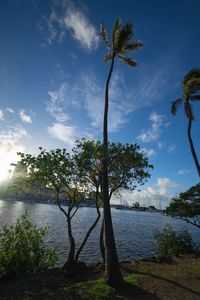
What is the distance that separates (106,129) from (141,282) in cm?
1065

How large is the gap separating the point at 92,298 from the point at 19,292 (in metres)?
5.06

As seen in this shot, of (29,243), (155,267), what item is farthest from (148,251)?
(29,243)

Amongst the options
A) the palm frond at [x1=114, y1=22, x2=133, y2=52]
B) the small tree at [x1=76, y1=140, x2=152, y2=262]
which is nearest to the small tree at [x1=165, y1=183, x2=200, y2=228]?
the small tree at [x1=76, y1=140, x2=152, y2=262]

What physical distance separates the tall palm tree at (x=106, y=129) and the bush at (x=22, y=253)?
7.01 m

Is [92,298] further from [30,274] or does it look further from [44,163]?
[44,163]

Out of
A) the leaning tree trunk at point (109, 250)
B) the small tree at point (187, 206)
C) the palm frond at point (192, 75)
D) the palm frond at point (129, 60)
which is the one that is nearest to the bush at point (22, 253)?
the leaning tree trunk at point (109, 250)

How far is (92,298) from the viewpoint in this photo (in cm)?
1127

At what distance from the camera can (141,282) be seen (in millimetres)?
14000

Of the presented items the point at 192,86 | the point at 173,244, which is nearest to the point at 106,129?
the point at 192,86

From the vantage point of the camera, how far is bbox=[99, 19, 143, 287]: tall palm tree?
1346cm

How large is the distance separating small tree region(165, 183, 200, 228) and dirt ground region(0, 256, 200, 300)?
13.9 ft

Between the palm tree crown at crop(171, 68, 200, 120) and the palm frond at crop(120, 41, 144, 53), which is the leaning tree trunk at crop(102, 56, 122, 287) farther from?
the palm tree crown at crop(171, 68, 200, 120)

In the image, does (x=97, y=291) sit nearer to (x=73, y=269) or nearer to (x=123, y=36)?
(x=73, y=269)

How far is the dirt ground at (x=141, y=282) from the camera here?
12.2 m
